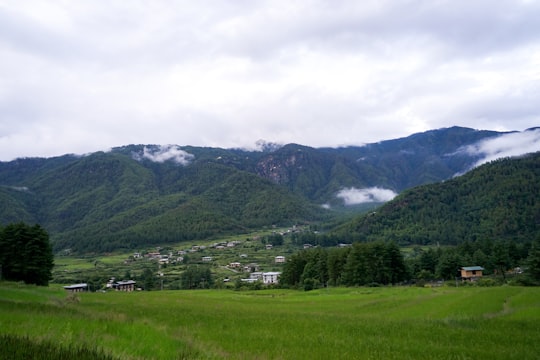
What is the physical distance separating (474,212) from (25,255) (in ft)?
572

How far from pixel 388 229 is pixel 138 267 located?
11802cm

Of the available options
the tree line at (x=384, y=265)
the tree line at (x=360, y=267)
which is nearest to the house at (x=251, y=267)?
the tree line at (x=384, y=265)

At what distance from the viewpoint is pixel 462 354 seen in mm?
15102

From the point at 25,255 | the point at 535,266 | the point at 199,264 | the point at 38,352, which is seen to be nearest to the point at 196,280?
the point at 199,264

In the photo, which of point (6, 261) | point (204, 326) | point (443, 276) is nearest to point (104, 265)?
point (6, 261)

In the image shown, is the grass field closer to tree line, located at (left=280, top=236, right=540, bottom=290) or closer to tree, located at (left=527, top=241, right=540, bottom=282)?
tree, located at (left=527, top=241, right=540, bottom=282)

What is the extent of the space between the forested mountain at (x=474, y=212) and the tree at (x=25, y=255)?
450 feet

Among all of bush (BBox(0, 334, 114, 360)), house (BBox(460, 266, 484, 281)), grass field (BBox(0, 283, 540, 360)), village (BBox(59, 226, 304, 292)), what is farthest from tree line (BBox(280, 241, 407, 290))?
bush (BBox(0, 334, 114, 360))

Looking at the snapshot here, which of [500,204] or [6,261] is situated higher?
[500,204]

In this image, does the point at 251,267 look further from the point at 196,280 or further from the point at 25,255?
the point at 25,255

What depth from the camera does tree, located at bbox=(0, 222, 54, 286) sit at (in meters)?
55.2

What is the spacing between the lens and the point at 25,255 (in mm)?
55875

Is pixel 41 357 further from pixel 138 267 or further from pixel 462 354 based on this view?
pixel 138 267

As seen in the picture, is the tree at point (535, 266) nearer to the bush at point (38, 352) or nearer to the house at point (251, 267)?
the bush at point (38, 352)
